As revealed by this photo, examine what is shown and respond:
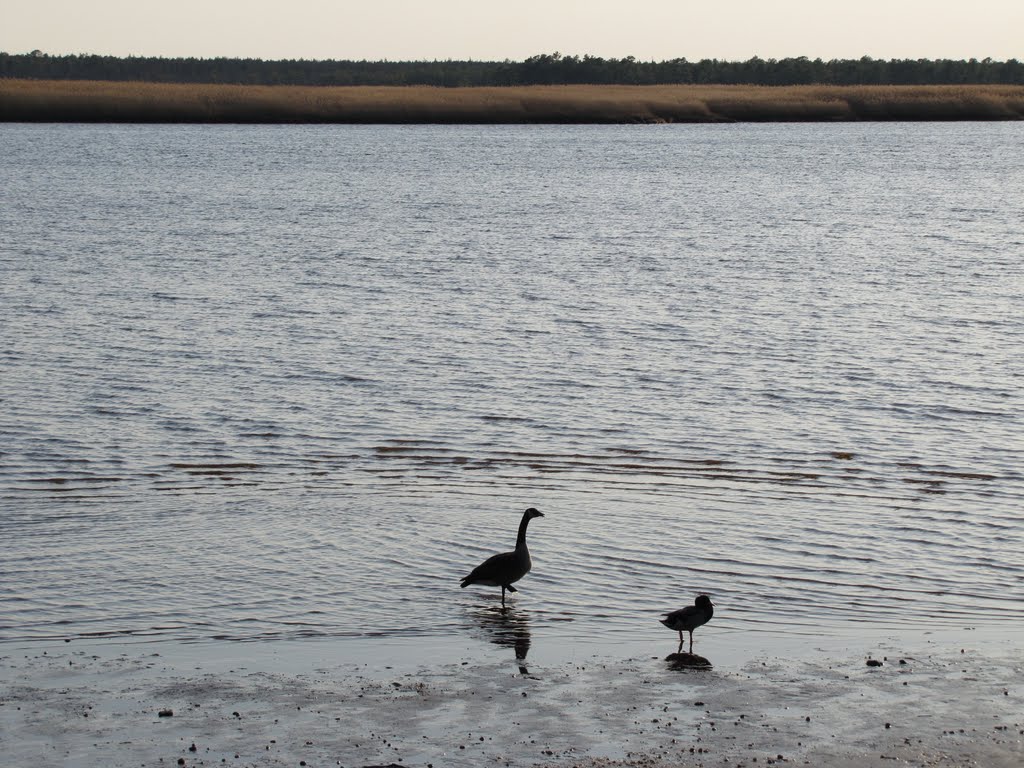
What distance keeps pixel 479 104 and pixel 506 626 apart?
140m

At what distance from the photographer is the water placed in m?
14.9

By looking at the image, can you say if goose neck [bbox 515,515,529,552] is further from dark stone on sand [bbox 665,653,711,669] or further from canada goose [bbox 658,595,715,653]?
dark stone on sand [bbox 665,653,711,669]

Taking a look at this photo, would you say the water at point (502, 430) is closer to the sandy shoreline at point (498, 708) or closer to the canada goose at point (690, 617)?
the canada goose at point (690, 617)

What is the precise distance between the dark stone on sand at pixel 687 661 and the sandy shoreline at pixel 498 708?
0.39 feet

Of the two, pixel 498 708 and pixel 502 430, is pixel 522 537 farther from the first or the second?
pixel 502 430

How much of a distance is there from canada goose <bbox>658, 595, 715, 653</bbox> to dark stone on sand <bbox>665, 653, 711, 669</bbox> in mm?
155

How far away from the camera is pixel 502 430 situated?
2322cm

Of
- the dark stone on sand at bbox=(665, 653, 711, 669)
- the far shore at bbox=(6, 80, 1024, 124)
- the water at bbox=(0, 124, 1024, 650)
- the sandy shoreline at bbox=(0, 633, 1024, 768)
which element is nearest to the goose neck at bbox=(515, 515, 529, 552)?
the water at bbox=(0, 124, 1024, 650)

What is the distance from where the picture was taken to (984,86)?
627ft

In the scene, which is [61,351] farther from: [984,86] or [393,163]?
[984,86]

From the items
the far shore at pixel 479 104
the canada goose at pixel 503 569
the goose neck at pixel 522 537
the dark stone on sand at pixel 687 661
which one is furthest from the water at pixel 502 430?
the far shore at pixel 479 104

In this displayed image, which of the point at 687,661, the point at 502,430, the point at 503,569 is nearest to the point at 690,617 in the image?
the point at 687,661

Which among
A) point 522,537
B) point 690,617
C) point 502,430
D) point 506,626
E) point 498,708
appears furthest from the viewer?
point 502,430

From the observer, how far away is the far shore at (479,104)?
148875 millimetres
